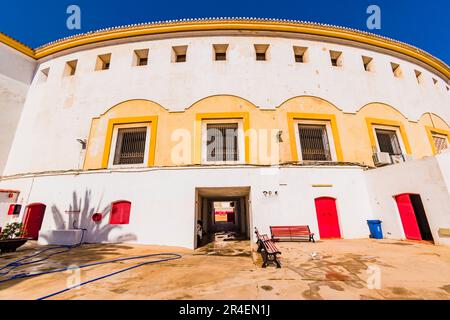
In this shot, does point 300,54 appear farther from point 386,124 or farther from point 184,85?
point 184,85

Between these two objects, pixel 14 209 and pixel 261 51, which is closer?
pixel 14 209

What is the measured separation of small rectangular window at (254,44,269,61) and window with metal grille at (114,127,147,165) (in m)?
9.33

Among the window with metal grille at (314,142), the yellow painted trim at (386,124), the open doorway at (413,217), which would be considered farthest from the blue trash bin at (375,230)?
the yellow painted trim at (386,124)

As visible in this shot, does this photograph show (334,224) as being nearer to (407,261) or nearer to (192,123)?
(407,261)

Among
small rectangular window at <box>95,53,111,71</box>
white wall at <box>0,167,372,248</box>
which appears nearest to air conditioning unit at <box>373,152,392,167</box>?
white wall at <box>0,167,372,248</box>

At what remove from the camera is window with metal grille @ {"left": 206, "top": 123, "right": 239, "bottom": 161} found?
11.2m

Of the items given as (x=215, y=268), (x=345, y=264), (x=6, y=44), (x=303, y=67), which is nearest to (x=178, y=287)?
(x=215, y=268)

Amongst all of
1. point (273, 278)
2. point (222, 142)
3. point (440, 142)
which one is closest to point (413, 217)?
point (273, 278)

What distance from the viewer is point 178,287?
4.31 metres

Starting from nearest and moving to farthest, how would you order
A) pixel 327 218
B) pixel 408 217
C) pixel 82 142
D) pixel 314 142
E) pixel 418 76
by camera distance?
pixel 408 217
pixel 327 218
pixel 82 142
pixel 314 142
pixel 418 76

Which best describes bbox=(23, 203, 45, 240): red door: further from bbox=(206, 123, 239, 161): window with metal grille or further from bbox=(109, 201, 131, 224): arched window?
bbox=(206, 123, 239, 161): window with metal grille

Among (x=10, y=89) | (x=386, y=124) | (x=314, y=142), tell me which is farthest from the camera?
(x=10, y=89)

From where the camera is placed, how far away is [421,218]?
924 centimetres

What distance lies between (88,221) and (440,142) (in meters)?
23.6
